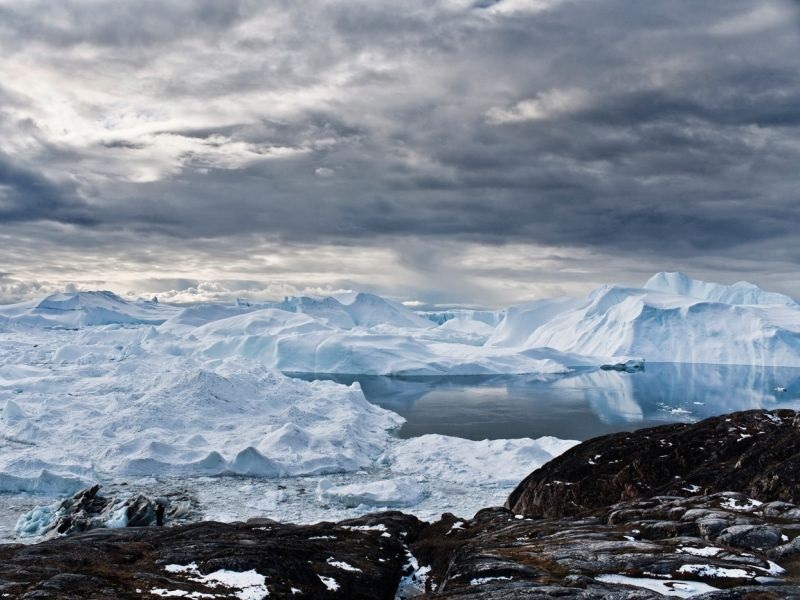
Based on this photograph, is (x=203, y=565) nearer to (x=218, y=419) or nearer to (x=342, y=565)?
(x=342, y=565)

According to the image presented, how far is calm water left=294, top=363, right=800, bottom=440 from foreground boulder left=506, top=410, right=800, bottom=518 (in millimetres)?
25366

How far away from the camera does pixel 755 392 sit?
3784 inches

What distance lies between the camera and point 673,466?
102ft

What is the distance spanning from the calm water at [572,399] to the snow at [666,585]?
151ft

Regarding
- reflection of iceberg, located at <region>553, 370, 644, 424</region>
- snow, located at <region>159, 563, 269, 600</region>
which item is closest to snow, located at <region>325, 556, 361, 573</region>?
snow, located at <region>159, 563, 269, 600</region>

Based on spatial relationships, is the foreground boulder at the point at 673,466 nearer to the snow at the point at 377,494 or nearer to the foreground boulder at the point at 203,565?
the snow at the point at 377,494

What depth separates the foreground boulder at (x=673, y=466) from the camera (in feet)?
88.3

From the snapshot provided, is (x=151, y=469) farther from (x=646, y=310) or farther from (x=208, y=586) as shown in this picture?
(x=646, y=310)

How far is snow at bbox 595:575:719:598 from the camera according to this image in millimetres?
13008

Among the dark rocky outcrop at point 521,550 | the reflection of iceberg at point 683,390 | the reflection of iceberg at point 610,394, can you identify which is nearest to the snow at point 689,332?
the reflection of iceberg at point 683,390

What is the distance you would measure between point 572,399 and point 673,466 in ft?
196

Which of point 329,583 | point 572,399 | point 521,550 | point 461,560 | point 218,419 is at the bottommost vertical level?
point 572,399

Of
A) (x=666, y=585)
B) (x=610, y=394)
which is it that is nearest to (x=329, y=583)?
(x=666, y=585)

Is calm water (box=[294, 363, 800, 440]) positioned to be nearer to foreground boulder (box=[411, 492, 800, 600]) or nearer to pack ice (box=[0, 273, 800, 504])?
pack ice (box=[0, 273, 800, 504])
